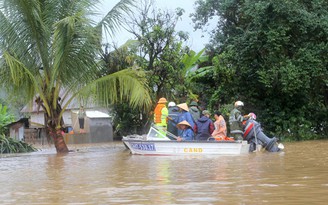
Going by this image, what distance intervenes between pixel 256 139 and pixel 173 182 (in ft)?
23.8

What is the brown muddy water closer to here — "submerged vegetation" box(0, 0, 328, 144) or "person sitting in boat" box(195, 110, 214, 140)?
"person sitting in boat" box(195, 110, 214, 140)

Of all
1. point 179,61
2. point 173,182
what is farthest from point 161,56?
point 173,182

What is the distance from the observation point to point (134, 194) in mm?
7340

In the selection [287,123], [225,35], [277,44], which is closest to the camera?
[277,44]

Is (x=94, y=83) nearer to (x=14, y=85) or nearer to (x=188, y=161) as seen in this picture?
(x=14, y=85)

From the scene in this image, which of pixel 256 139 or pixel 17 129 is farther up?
pixel 17 129

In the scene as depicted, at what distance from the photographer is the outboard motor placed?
15188 mm

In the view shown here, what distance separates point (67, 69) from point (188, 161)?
6174mm

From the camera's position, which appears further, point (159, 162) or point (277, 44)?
point (277, 44)

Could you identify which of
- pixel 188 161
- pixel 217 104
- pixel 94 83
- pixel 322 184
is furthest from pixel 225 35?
pixel 322 184

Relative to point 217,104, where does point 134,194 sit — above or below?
below

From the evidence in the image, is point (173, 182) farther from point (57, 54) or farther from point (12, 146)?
point (12, 146)

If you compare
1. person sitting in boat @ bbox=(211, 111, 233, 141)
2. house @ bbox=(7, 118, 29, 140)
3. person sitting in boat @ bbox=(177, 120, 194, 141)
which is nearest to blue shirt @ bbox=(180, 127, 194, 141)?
person sitting in boat @ bbox=(177, 120, 194, 141)

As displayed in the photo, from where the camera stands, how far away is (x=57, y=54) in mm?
16578
